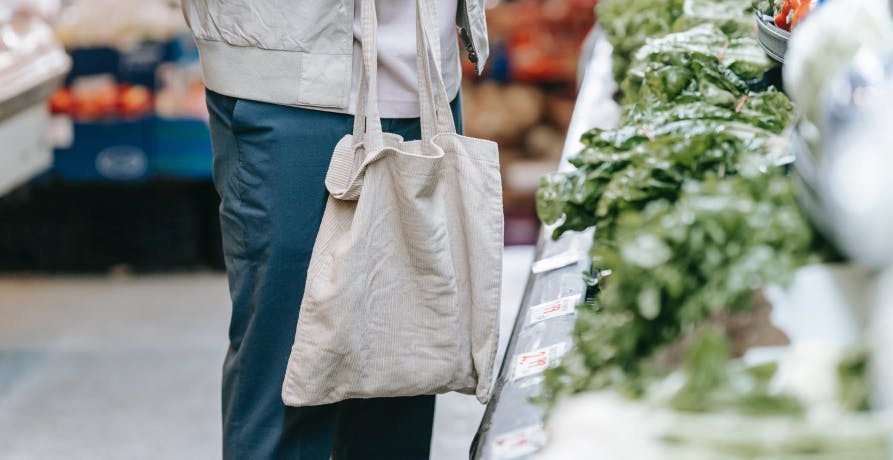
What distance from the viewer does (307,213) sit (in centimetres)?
193

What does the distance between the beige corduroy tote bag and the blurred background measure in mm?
1349

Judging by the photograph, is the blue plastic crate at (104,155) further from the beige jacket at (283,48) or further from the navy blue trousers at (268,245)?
the beige jacket at (283,48)

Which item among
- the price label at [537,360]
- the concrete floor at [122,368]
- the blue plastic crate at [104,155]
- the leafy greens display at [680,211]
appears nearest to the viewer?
the leafy greens display at [680,211]

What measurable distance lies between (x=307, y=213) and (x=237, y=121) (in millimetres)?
197

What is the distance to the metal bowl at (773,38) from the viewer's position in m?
1.88

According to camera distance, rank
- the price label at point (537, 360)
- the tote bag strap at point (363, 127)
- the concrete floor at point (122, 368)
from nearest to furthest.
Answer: the price label at point (537, 360) < the tote bag strap at point (363, 127) < the concrete floor at point (122, 368)

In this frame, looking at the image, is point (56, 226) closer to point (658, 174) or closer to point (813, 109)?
point (658, 174)

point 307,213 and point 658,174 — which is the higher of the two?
point 658,174

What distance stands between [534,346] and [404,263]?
0.25 m

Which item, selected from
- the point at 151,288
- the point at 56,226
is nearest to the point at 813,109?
the point at 151,288

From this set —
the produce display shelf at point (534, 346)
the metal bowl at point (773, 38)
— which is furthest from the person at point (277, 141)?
the metal bowl at point (773, 38)

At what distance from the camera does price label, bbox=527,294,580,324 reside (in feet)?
6.13

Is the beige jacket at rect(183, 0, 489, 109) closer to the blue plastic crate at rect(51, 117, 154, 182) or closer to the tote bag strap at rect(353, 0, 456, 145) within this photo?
the tote bag strap at rect(353, 0, 456, 145)

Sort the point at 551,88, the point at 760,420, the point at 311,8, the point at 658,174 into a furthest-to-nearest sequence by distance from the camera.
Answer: the point at 551,88 → the point at 311,8 → the point at 658,174 → the point at 760,420
